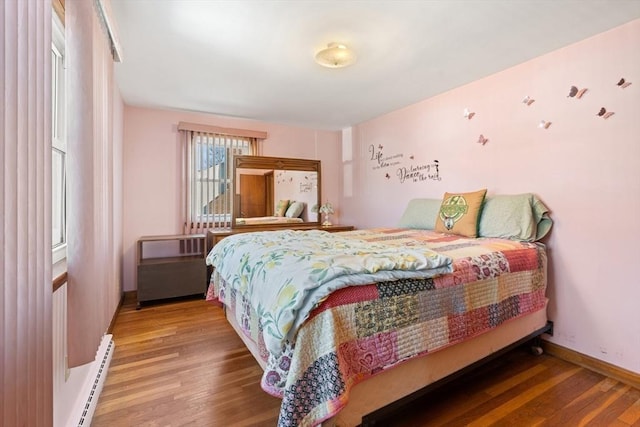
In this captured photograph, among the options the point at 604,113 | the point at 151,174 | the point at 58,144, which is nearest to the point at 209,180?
the point at 151,174

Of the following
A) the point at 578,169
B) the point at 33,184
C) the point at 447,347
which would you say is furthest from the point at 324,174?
the point at 33,184

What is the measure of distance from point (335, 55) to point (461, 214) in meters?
1.58

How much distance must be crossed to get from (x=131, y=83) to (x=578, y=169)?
12.1 feet

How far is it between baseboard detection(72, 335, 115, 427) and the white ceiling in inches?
77.7

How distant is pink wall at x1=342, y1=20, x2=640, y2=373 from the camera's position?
6.06 feet

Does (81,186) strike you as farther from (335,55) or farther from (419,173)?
(419,173)

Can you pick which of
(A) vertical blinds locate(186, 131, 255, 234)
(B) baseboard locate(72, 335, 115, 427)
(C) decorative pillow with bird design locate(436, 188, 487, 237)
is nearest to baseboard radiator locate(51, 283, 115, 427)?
(B) baseboard locate(72, 335, 115, 427)

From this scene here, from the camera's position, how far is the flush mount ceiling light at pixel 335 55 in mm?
2000

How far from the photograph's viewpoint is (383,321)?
4.15 feet

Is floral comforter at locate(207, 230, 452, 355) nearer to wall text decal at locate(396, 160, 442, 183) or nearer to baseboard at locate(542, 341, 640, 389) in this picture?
baseboard at locate(542, 341, 640, 389)

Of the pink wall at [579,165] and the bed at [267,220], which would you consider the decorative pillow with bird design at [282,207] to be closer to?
the bed at [267,220]

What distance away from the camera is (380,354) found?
4.12 feet

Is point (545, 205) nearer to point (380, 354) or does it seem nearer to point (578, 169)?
point (578, 169)

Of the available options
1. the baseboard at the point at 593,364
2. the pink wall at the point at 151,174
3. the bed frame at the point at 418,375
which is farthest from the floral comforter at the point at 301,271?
the pink wall at the point at 151,174
